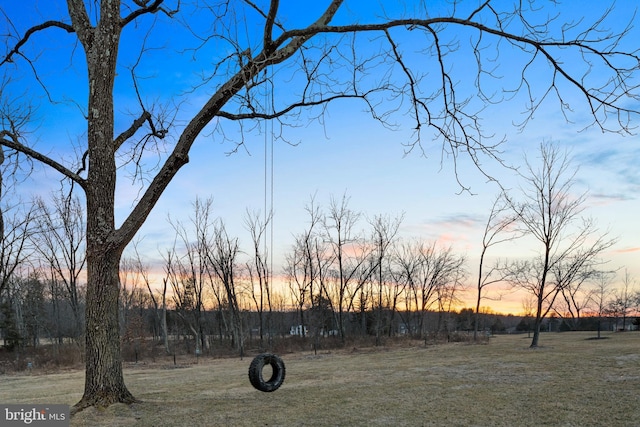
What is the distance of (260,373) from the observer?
26.8 ft

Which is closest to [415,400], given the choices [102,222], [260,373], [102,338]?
[260,373]

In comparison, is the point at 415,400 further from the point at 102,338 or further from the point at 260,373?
the point at 102,338

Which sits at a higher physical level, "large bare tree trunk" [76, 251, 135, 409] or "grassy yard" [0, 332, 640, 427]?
"large bare tree trunk" [76, 251, 135, 409]

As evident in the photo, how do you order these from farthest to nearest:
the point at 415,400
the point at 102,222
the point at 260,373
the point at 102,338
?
the point at 415,400, the point at 260,373, the point at 102,222, the point at 102,338

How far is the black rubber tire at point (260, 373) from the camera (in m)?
8.10

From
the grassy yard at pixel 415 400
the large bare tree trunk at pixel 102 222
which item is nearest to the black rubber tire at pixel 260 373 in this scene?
the grassy yard at pixel 415 400

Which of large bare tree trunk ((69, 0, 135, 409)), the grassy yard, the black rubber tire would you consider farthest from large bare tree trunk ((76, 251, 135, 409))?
the black rubber tire

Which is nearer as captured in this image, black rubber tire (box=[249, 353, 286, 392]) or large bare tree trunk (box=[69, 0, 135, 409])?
large bare tree trunk (box=[69, 0, 135, 409])

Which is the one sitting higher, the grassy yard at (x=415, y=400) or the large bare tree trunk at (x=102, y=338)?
the large bare tree trunk at (x=102, y=338)

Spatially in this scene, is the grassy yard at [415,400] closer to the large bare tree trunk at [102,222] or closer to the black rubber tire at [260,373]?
the black rubber tire at [260,373]

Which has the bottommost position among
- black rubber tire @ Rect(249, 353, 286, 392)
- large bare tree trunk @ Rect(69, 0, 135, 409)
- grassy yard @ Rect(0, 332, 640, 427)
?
grassy yard @ Rect(0, 332, 640, 427)

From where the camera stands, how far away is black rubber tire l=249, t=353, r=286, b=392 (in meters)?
8.10

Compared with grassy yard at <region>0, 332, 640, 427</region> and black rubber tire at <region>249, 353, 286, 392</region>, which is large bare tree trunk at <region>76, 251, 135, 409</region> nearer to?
grassy yard at <region>0, 332, 640, 427</region>

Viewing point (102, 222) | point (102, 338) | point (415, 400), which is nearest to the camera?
point (102, 338)
